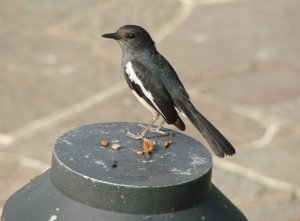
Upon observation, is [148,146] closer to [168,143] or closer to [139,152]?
[139,152]

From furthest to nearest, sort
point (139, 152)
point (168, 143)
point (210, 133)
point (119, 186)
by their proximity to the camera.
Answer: point (210, 133), point (168, 143), point (139, 152), point (119, 186)

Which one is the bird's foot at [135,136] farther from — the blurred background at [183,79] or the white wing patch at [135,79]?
the blurred background at [183,79]

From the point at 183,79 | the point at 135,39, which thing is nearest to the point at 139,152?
the point at 135,39

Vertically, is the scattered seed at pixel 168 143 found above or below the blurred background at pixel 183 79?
above

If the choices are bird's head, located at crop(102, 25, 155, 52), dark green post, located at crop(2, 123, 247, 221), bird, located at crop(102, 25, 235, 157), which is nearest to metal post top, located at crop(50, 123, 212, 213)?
dark green post, located at crop(2, 123, 247, 221)

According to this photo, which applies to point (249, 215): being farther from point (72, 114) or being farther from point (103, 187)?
point (103, 187)

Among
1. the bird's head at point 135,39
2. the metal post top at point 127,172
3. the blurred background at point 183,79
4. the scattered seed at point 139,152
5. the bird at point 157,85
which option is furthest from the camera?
the blurred background at point 183,79

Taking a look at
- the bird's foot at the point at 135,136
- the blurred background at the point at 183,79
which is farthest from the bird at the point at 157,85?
the blurred background at the point at 183,79
